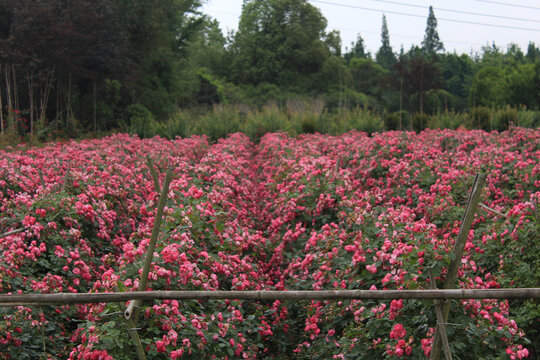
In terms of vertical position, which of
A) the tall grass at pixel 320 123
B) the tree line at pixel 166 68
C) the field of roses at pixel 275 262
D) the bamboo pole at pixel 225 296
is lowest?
the field of roses at pixel 275 262

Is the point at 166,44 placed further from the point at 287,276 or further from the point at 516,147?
the point at 287,276

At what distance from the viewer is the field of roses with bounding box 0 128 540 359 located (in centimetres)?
269

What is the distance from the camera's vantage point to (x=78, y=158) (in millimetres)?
7164

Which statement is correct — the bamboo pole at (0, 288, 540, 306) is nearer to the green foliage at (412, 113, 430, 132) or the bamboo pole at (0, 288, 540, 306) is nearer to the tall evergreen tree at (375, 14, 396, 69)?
the green foliage at (412, 113, 430, 132)

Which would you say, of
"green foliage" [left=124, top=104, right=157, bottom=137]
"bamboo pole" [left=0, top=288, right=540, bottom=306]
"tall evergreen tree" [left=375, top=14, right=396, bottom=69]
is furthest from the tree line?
"tall evergreen tree" [left=375, top=14, right=396, bottom=69]

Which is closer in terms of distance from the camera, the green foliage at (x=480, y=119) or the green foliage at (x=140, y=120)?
the green foliage at (x=480, y=119)

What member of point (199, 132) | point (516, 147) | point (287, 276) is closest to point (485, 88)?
point (199, 132)

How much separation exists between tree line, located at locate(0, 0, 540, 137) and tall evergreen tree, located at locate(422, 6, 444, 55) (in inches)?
363

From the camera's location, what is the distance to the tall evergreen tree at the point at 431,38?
63.3 m

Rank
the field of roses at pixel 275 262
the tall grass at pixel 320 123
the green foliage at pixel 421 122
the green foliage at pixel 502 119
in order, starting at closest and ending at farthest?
the field of roses at pixel 275 262, the green foliage at pixel 502 119, the tall grass at pixel 320 123, the green foliage at pixel 421 122

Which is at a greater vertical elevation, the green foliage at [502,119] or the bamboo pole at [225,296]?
the green foliage at [502,119]

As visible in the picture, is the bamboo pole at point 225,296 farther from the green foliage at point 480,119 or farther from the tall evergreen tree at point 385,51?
the tall evergreen tree at point 385,51

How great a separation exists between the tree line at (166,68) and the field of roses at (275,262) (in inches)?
347

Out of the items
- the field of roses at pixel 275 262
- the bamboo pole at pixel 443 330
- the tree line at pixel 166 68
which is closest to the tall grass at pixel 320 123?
the tree line at pixel 166 68
